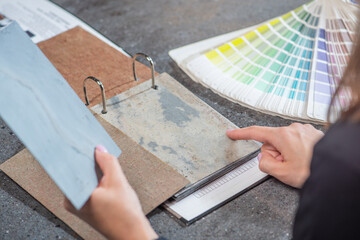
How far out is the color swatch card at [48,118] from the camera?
573 mm

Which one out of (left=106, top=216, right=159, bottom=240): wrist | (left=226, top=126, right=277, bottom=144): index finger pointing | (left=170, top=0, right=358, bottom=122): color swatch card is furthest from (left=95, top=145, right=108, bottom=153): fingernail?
(left=170, top=0, right=358, bottom=122): color swatch card

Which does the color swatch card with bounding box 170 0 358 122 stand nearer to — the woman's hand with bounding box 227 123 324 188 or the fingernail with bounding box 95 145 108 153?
the woman's hand with bounding box 227 123 324 188

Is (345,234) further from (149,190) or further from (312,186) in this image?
(149,190)

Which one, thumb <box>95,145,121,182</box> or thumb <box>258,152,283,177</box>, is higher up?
thumb <box>95,145,121,182</box>

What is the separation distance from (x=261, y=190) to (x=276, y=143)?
3.1 inches

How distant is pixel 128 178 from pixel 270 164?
0.22 metres

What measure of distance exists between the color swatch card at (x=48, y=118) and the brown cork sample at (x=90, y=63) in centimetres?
21

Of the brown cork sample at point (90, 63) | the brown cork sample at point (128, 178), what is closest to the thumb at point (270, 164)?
the brown cork sample at point (128, 178)

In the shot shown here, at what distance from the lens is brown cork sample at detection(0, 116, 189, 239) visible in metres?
0.68

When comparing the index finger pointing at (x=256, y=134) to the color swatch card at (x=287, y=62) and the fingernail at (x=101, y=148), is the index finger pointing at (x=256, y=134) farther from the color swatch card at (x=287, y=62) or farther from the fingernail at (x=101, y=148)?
the fingernail at (x=101, y=148)

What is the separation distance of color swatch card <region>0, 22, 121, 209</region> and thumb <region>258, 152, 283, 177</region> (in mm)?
229

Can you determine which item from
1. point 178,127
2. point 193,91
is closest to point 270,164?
point 178,127

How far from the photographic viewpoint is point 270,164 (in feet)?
2.38

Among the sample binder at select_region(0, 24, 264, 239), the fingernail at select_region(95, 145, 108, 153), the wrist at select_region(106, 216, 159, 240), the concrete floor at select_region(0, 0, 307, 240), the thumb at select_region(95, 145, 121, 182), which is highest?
the thumb at select_region(95, 145, 121, 182)
